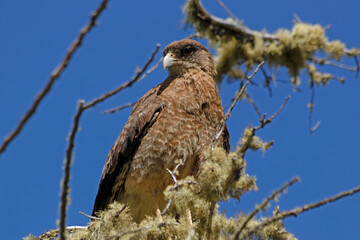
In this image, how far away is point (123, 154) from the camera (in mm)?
4578

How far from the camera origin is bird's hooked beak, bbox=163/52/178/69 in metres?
5.09

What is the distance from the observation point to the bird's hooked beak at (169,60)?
5.09 m

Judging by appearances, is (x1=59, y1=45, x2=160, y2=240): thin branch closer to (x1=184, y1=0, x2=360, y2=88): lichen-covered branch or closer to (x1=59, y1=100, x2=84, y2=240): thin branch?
(x1=59, y1=100, x2=84, y2=240): thin branch

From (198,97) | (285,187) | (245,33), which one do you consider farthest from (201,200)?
(198,97)

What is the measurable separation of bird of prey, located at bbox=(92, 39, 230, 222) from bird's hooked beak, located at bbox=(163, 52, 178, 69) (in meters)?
0.26

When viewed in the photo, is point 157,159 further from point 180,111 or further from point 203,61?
point 203,61

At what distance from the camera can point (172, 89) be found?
4871 millimetres

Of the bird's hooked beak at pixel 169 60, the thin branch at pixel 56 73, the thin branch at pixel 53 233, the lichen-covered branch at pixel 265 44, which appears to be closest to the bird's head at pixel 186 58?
the bird's hooked beak at pixel 169 60

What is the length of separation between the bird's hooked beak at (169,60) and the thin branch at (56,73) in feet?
11.2

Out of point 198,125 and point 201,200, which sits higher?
point 198,125

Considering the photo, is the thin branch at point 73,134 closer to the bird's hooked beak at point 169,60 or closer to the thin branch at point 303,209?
the thin branch at point 303,209

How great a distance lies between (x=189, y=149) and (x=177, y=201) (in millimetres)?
1215

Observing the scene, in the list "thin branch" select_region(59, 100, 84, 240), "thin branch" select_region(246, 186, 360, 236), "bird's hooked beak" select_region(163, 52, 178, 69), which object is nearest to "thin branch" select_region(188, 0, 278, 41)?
"thin branch" select_region(246, 186, 360, 236)

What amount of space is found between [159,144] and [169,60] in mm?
1158
